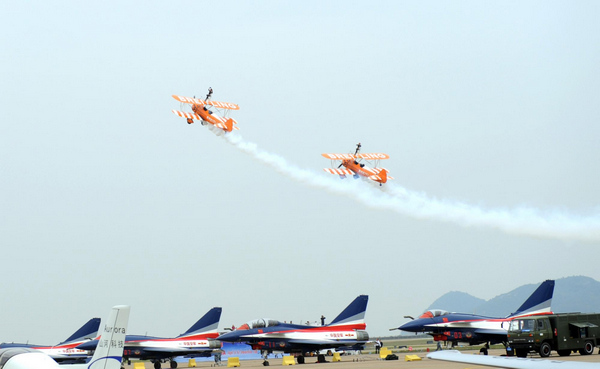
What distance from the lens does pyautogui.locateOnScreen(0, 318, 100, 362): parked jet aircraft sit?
157ft

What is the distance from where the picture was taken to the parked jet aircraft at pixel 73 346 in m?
47.8

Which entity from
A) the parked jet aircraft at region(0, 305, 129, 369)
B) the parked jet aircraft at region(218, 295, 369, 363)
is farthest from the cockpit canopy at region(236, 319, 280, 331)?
the parked jet aircraft at region(0, 305, 129, 369)

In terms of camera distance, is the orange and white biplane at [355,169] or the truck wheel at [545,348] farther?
the orange and white biplane at [355,169]

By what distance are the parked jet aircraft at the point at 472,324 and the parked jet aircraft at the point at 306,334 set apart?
423cm

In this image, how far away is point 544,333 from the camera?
35.7 metres

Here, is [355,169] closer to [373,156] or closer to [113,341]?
[373,156]

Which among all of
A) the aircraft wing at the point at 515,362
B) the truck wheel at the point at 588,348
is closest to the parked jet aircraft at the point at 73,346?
the truck wheel at the point at 588,348

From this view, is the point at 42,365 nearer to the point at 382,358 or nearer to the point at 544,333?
the point at 544,333

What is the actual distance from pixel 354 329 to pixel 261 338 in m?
6.81

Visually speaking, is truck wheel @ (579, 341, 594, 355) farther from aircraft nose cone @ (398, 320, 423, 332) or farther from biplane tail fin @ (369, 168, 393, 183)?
biplane tail fin @ (369, 168, 393, 183)

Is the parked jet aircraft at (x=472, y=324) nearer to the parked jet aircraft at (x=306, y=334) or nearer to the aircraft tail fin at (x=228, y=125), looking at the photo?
the parked jet aircraft at (x=306, y=334)

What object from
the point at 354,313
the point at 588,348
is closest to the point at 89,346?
the point at 354,313

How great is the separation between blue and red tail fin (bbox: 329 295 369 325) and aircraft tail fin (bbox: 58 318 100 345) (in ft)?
59.8

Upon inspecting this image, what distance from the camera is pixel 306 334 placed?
46.3 metres
